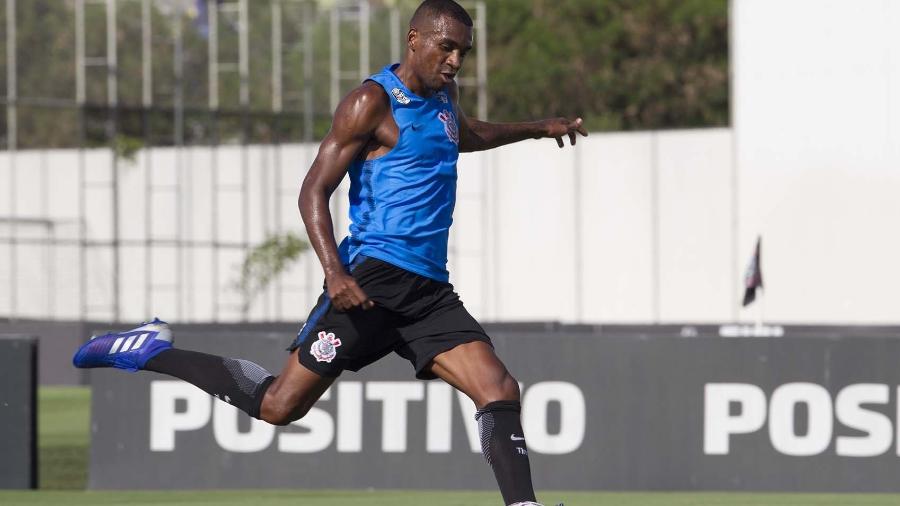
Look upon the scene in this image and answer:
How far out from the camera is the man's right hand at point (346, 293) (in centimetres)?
748

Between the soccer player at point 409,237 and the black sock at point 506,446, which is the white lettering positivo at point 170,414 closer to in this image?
the soccer player at point 409,237

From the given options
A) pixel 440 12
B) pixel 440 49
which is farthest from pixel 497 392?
pixel 440 12

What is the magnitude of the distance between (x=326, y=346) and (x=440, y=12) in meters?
1.48

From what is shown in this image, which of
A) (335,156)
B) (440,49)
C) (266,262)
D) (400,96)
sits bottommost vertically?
(266,262)

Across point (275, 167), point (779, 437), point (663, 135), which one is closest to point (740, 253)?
point (663, 135)

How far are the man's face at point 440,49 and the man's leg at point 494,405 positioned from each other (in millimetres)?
1142

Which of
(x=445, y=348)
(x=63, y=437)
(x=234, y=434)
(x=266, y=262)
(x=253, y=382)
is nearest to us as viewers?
(x=445, y=348)

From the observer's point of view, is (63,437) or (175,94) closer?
(63,437)

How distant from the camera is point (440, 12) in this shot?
7758 mm

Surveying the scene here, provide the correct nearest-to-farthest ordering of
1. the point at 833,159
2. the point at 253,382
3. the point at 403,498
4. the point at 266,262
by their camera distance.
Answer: the point at 253,382, the point at 403,498, the point at 833,159, the point at 266,262

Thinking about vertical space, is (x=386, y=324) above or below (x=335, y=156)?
below

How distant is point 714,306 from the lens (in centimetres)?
3466

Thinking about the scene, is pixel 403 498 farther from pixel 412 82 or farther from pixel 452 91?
pixel 412 82

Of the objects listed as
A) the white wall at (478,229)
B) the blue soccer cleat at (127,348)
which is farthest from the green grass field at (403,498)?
the white wall at (478,229)
